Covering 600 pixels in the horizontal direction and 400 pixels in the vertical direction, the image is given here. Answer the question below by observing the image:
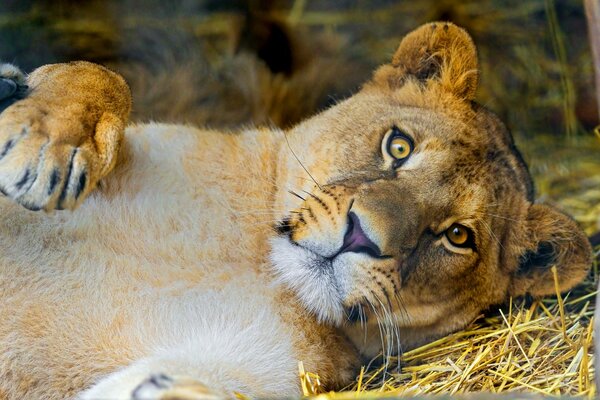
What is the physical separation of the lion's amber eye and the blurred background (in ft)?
3.23

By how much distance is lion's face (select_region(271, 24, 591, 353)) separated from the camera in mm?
3279

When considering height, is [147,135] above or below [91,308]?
above

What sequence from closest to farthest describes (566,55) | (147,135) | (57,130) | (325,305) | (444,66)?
(57,130), (325,305), (147,135), (444,66), (566,55)

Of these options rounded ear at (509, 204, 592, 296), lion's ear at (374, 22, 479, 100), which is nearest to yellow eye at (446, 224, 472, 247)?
rounded ear at (509, 204, 592, 296)

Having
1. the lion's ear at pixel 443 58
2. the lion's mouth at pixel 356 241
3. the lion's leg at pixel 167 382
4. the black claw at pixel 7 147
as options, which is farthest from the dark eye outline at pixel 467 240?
the black claw at pixel 7 147

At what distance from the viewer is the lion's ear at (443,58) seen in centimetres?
407

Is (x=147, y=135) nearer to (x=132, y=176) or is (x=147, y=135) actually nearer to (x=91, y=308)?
(x=132, y=176)

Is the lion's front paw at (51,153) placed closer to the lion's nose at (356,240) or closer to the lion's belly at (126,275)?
the lion's belly at (126,275)

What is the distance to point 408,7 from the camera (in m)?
6.21

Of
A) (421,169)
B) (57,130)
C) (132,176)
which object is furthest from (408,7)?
(57,130)

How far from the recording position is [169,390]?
2602 mm

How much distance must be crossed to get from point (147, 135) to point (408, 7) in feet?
10.0

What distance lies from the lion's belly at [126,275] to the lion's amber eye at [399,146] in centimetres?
74

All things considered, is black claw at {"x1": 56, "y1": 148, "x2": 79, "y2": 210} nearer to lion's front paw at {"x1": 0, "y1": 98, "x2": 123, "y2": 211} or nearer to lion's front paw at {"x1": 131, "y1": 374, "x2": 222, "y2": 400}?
lion's front paw at {"x1": 0, "y1": 98, "x2": 123, "y2": 211}
